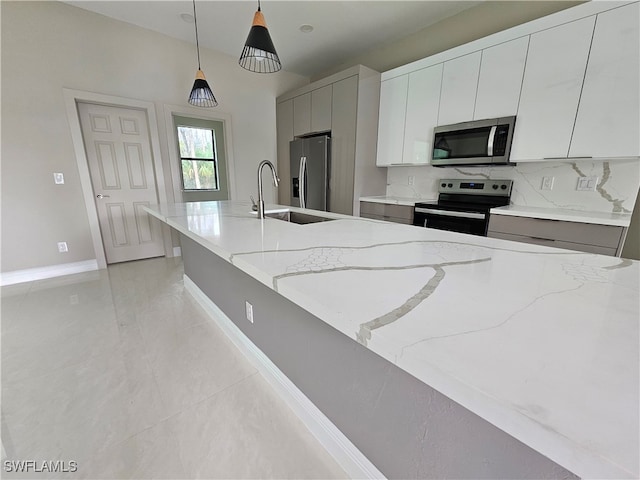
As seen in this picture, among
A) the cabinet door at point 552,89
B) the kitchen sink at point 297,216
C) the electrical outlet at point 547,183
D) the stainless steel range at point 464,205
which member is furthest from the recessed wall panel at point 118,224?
the electrical outlet at point 547,183

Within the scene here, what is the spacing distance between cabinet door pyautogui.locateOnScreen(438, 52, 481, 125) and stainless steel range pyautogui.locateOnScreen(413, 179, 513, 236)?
70 centimetres

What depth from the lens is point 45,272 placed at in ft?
10.1

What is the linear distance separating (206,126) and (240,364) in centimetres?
358

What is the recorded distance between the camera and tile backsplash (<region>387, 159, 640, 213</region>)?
211cm

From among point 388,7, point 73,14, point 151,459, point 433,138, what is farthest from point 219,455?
point 73,14

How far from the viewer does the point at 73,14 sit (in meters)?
2.84

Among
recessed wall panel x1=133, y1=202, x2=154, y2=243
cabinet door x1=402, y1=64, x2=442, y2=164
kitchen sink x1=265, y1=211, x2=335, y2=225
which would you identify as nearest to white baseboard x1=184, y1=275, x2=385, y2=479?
kitchen sink x1=265, y1=211, x2=335, y2=225

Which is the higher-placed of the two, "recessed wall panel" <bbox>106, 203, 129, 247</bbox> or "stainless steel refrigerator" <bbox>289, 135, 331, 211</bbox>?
"stainless steel refrigerator" <bbox>289, 135, 331, 211</bbox>

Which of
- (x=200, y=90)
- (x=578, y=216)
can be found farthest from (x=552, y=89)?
(x=200, y=90)

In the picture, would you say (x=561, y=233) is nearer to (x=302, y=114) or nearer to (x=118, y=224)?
(x=302, y=114)

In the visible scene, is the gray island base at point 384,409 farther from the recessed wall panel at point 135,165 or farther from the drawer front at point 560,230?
the recessed wall panel at point 135,165

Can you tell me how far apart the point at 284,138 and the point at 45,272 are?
358cm

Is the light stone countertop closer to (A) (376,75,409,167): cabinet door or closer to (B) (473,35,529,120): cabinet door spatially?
(B) (473,35,529,120): cabinet door

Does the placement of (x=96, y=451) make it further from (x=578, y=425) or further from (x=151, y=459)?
(x=578, y=425)
